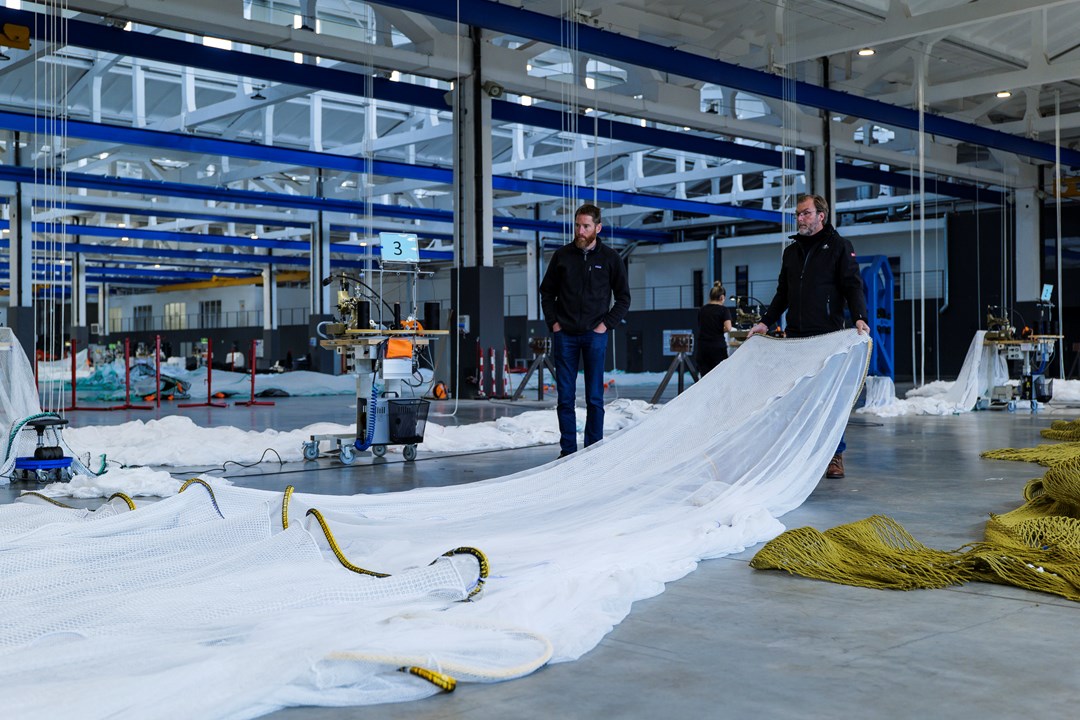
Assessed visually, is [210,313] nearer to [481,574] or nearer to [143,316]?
[143,316]

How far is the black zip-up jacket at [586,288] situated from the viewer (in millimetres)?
5688

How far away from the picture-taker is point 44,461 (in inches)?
221

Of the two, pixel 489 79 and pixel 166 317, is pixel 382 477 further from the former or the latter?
pixel 166 317

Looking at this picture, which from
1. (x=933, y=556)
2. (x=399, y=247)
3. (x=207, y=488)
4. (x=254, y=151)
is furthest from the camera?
(x=254, y=151)

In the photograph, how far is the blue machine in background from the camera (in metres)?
12.6

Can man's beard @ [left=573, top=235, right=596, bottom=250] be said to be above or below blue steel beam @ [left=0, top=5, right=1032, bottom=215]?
below

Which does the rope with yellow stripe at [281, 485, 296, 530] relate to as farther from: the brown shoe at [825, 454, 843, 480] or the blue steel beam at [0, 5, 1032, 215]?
the blue steel beam at [0, 5, 1032, 215]

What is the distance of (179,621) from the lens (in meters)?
2.32

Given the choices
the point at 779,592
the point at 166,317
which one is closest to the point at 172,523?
the point at 779,592

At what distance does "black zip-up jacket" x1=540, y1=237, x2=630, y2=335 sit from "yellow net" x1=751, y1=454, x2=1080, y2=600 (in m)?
2.48

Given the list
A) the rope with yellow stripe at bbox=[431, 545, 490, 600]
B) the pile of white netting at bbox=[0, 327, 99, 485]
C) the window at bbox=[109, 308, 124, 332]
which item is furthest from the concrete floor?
the window at bbox=[109, 308, 124, 332]

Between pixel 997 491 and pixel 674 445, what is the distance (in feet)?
5.46

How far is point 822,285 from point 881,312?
857 centimetres

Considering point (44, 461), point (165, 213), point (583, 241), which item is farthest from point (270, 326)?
point (583, 241)
